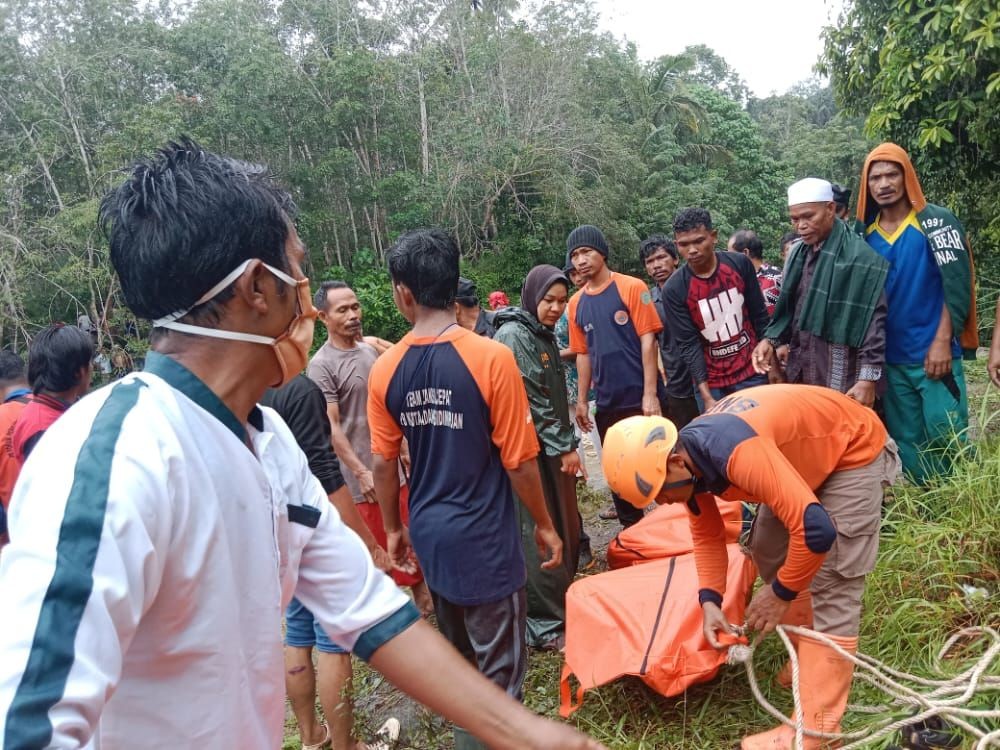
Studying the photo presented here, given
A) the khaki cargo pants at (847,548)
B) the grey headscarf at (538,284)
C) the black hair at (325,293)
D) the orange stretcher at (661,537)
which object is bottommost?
the orange stretcher at (661,537)

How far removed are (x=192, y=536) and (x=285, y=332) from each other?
433 millimetres

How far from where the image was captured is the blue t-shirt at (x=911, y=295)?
3.65 meters

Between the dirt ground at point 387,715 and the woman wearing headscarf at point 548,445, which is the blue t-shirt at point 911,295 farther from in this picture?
the dirt ground at point 387,715

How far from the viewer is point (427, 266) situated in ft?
8.56

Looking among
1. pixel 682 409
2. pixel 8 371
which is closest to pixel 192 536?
pixel 682 409

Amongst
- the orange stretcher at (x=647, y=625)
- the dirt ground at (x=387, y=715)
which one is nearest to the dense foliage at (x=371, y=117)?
the dirt ground at (x=387, y=715)

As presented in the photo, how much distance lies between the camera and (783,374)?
4.32 m

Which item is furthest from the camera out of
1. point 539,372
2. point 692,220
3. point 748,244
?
point 748,244

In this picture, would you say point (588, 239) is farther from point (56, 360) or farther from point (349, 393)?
point (56, 360)

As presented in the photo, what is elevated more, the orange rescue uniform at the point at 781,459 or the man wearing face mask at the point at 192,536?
the man wearing face mask at the point at 192,536

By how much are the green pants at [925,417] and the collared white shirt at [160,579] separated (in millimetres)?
3304

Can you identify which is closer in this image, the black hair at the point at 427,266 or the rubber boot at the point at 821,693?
the rubber boot at the point at 821,693

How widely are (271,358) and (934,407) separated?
3.55 metres

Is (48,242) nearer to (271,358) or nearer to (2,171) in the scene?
(2,171)
